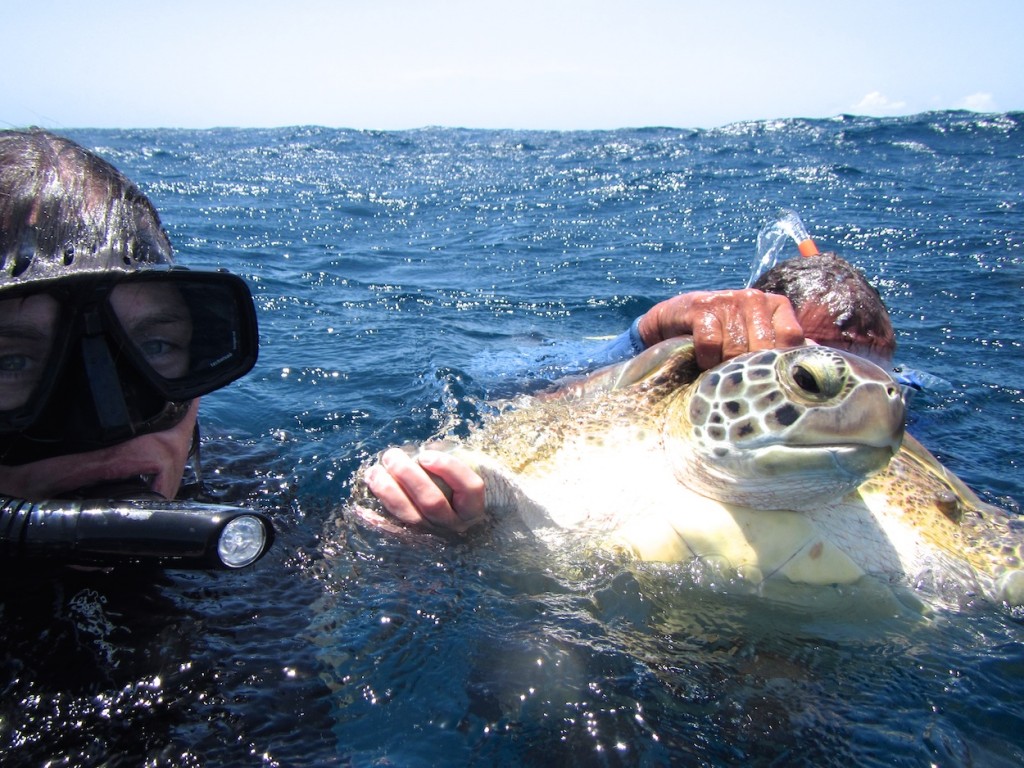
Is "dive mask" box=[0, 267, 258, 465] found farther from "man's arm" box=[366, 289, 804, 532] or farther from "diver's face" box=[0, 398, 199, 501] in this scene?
"man's arm" box=[366, 289, 804, 532]

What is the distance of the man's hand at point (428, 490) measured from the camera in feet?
6.17

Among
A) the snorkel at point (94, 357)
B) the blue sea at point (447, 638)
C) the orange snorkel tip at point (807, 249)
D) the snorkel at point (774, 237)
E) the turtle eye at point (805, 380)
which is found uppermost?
the snorkel at point (94, 357)

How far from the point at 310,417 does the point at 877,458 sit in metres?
2.74

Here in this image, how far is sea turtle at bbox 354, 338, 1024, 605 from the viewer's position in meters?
1.74

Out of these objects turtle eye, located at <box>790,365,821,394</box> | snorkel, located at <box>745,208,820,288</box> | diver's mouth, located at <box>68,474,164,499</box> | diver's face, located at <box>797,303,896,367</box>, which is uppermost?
turtle eye, located at <box>790,365,821,394</box>

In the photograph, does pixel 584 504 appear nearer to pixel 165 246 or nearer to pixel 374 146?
pixel 165 246

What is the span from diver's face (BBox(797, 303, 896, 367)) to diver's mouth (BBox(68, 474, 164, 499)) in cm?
269

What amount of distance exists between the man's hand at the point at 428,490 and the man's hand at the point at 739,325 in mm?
904

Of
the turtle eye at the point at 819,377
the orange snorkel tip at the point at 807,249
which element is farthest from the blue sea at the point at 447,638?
the orange snorkel tip at the point at 807,249

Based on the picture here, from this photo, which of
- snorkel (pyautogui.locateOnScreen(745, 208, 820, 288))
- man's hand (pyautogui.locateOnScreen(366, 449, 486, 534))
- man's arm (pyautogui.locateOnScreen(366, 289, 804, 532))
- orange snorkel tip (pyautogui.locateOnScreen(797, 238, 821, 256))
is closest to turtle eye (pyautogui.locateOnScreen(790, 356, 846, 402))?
man's arm (pyautogui.locateOnScreen(366, 289, 804, 532))

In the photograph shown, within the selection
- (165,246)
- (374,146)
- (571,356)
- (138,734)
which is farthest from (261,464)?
(374,146)

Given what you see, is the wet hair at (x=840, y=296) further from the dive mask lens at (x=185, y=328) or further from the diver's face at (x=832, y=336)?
the dive mask lens at (x=185, y=328)

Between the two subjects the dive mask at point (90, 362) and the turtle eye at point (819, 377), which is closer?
the dive mask at point (90, 362)

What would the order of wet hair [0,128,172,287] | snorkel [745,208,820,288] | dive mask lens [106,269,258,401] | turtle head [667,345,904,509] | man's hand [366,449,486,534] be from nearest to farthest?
wet hair [0,128,172,287] < dive mask lens [106,269,258,401] < turtle head [667,345,904,509] < man's hand [366,449,486,534] < snorkel [745,208,820,288]
